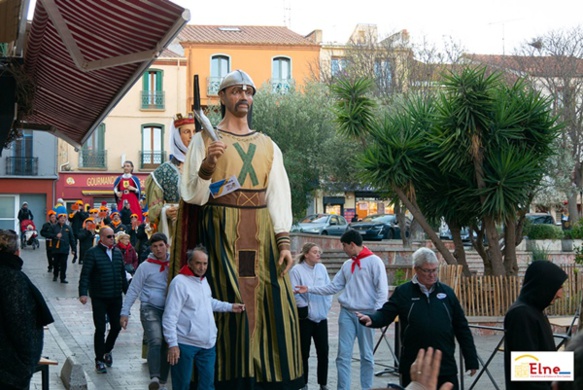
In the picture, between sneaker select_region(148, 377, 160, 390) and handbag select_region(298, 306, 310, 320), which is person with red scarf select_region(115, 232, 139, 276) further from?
sneaker select_region(148, 377, 160, 390)

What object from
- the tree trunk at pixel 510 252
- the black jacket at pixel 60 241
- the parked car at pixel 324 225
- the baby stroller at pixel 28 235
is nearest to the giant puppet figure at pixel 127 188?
the black jacket at pixel 60 241

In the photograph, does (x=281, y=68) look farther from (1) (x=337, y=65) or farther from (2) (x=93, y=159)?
(2) (x=93, y=159)

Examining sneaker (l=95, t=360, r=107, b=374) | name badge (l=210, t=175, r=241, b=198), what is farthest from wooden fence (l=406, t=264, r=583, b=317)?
name badge (l=210, t=175, r=241, b=198)

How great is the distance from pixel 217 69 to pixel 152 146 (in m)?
5.31

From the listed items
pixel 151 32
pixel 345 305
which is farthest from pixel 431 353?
pixel 345 305

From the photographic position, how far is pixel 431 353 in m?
3.23

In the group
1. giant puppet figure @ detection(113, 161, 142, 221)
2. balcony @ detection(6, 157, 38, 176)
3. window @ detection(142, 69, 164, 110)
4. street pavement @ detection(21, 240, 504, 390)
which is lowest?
street pavement @ detection(21, 240, 504, 390)

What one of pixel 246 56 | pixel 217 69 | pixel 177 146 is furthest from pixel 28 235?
pixel 177 146

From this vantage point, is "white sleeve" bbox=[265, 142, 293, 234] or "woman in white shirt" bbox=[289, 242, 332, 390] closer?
"white sleeve" bbox=[265, 142, 293, 234]

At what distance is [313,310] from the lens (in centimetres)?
987

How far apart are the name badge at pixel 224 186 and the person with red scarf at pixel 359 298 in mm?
2101

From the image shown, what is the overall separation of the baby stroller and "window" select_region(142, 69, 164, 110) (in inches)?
607

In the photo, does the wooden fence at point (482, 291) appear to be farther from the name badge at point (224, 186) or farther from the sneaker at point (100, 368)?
the name badge at point (224, 186)

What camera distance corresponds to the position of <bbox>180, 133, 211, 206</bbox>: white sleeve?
7305 millimetres
